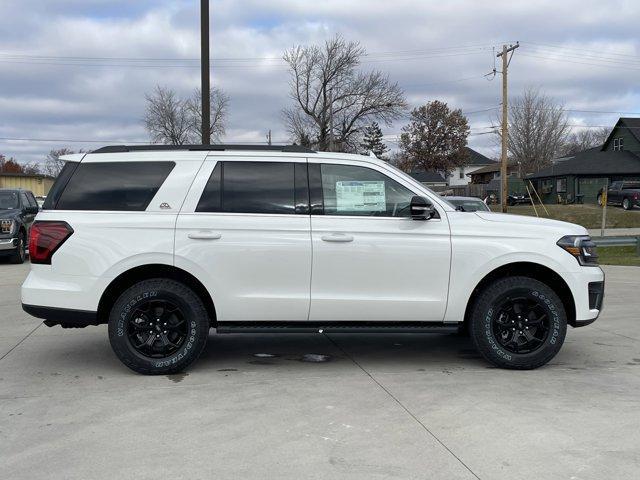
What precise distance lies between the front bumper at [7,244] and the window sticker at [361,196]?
12.4 m

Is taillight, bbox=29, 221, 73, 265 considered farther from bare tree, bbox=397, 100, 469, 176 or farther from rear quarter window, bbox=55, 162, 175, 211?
bare tree, bbox=397, 100, 469, 176

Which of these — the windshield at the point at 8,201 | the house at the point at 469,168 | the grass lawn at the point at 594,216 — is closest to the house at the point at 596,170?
the grass lawn at the point at 594,216

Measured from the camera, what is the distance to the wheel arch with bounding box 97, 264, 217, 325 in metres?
5.48

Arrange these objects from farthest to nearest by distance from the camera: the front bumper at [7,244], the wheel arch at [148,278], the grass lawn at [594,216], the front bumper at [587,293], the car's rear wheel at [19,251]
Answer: the grass lawn at [594,216] → the car's rear wheel at [19,251] → the front bumper at [7,244] → the front bumper at [587,293] → the wheel arch at [148,278]

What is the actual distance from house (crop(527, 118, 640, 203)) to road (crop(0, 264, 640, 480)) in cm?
4486

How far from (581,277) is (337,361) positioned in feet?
7.88

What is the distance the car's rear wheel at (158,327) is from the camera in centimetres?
536

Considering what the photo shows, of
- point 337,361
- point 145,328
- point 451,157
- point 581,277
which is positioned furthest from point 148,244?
point 451,157

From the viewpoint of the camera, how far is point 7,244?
1532 centimetres

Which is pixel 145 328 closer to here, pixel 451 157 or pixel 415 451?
pixel 415 451

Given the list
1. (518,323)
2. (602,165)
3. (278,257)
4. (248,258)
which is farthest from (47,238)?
(602,165)

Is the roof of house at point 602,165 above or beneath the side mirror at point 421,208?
above

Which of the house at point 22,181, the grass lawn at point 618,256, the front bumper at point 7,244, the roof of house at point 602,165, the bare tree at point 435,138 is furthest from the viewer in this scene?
the bare tree at point 435,138

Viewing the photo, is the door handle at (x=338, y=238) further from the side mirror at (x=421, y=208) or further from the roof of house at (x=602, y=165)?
the roof of house at (x=602, y=165)
